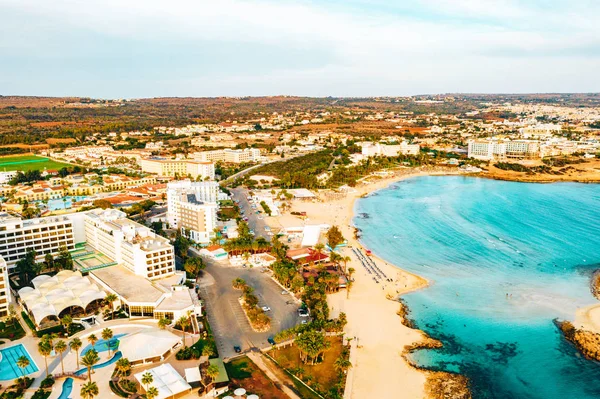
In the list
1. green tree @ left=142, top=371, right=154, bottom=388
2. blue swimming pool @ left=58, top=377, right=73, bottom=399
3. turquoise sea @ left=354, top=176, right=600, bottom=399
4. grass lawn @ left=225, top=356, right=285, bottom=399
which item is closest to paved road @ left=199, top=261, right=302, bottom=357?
grass lawn @ left=225, top=356, right=285, bottom=399

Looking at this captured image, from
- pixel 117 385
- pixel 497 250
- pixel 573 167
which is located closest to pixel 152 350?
pixel 117 385

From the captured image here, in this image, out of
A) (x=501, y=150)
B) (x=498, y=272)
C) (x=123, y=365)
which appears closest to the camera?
(x=123, y=365)

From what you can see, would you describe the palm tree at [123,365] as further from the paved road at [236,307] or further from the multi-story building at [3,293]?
the multi-story building at [3,293]

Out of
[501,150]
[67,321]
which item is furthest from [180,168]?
[501,150]

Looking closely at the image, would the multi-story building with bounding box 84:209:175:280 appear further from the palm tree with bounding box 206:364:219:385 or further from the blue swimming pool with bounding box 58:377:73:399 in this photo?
the palm tree with bounding box 206:364:219:385

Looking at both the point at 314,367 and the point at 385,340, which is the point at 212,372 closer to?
the point at 314,367

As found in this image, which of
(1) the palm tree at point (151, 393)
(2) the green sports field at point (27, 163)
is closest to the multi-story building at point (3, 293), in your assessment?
(1) the palm tree at point (151, 393)
